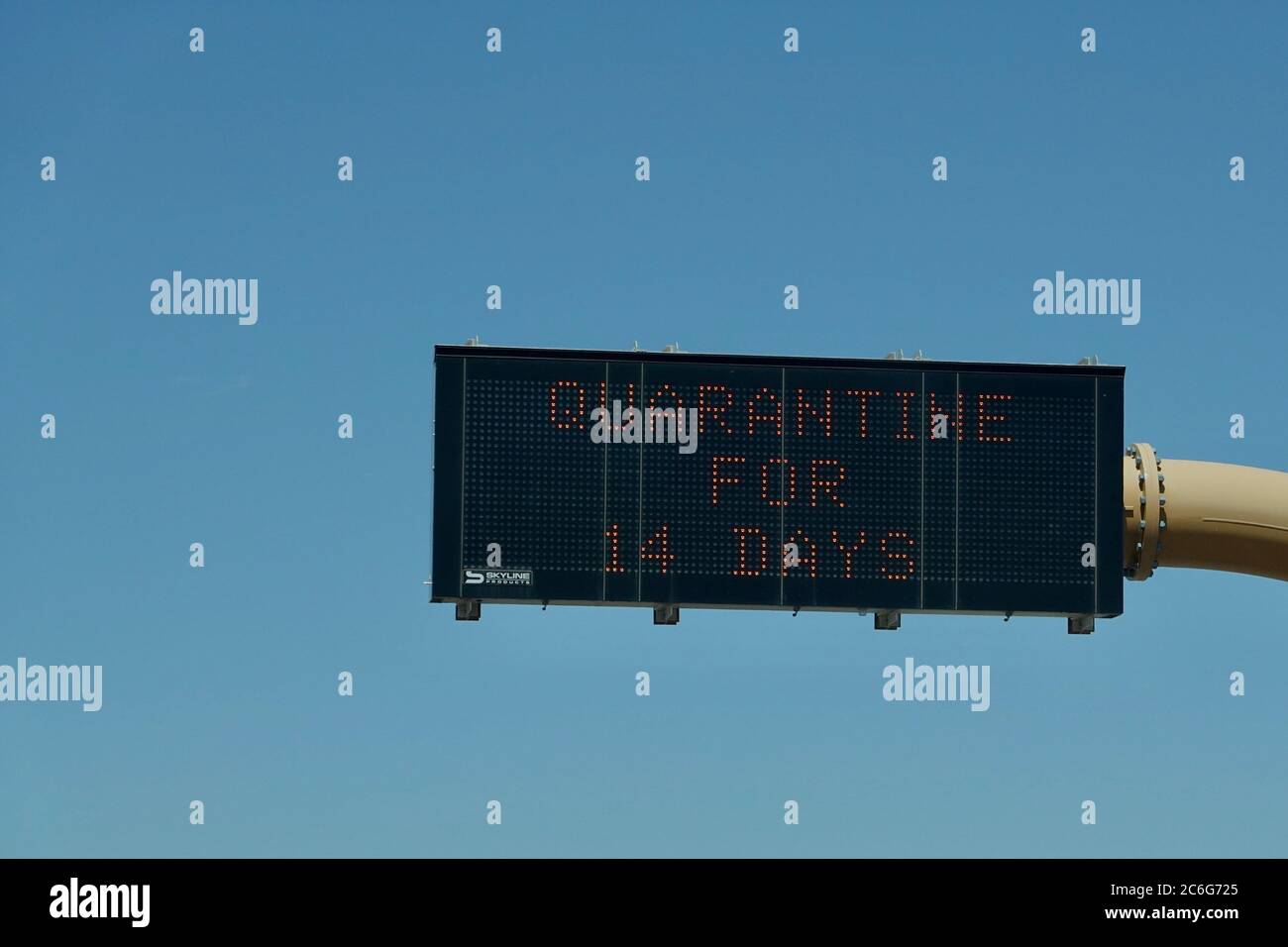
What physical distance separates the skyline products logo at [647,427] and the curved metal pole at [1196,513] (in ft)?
28.0

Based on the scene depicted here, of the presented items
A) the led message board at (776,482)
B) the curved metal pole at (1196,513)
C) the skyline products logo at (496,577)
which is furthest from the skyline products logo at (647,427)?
the curved metal pole at (1196,513)

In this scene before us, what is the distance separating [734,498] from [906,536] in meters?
3.35

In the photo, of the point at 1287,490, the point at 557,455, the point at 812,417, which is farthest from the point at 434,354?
the point at 1287,490

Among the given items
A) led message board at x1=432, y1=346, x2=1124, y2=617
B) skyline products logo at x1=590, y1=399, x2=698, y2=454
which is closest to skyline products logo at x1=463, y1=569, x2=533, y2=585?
led message board at x1=432, y1=346, x2=1124, y2=617

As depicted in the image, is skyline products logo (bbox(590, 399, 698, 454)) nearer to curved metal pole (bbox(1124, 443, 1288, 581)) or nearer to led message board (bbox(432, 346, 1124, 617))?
led message board (bbox(432, 346, 1124, 617))

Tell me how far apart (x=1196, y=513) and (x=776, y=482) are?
325 inches

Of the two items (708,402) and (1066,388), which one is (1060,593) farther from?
(708,402)

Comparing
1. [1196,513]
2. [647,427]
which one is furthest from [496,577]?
[1196,513]

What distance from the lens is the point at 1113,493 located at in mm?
56938

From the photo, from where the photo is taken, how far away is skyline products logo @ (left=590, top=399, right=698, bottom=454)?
183ft

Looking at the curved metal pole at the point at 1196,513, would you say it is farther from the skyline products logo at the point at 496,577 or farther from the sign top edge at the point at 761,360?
the skyline products logo at the point at 496,577

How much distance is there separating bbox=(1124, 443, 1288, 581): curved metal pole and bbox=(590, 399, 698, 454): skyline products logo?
28.0 feet

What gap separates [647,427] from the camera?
55.8 meters

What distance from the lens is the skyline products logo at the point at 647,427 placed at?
183 feet
